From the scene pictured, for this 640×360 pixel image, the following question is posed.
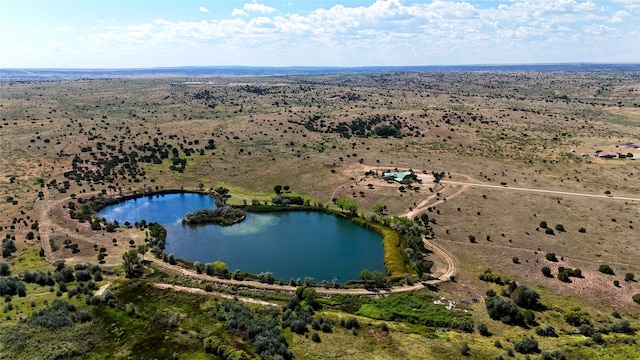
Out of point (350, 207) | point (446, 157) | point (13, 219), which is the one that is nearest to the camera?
point (13, 219)

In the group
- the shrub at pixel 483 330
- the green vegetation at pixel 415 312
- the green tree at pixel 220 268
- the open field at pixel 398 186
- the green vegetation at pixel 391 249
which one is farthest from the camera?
the green vegetation at pixel 391 249

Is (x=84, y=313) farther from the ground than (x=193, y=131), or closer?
closer

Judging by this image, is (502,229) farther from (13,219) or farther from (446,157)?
(13,219)

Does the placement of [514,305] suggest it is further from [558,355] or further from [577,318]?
[558,355]

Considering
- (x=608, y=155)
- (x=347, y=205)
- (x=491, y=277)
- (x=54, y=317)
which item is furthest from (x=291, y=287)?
(x=608, y=155)

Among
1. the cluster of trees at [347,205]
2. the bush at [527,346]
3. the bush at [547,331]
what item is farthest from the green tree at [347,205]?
the bush at [527,346]

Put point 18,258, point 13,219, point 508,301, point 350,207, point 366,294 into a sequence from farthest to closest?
point 350,207 → point 13,219 → point 18,258 → point 366,294 → point 508,301

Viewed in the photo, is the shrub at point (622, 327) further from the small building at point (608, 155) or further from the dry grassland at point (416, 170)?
the small building at point (608, 155)

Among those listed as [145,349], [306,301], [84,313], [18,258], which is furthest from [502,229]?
[18,258]
